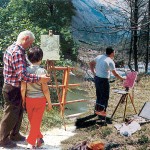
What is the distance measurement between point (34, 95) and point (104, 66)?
2397mm

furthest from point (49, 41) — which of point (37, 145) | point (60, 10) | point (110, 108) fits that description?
point (60, 10)

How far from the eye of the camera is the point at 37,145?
5.46 meters

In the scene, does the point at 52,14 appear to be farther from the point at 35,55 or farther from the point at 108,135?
the point at 35,55

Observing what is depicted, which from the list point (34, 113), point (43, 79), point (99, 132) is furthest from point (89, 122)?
point (43, 79)

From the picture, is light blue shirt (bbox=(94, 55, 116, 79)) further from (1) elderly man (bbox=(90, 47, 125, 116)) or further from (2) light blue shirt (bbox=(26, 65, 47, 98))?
(2) light blue shirt (bbox=(26, 65, 47, 98))

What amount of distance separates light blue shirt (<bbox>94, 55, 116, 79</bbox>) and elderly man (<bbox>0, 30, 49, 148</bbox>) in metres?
2.33

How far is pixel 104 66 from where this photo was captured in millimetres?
7250

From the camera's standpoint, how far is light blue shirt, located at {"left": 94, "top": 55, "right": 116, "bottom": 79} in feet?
23.7

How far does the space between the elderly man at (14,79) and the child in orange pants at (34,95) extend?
114 millimetres

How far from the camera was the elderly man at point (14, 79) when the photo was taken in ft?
16.3

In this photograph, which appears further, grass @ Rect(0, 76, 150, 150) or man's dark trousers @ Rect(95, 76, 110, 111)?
man's dark trousers @ Rect(95, 76, 110, 111)

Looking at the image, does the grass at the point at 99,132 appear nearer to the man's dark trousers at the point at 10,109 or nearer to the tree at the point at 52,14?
the man's dark trousers at the point at 10,109

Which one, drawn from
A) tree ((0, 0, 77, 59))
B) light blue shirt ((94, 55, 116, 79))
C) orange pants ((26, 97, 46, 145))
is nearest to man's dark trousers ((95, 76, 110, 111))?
light blue shirt ((94, 55, 116, 79))

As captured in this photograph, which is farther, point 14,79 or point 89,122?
point 89,122
